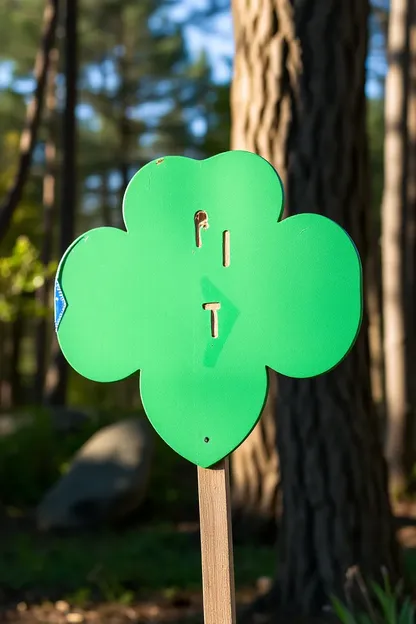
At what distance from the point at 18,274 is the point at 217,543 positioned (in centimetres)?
321

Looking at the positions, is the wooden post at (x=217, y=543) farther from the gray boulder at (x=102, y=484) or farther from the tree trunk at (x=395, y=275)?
the tree trunk at (x=395, y=275)

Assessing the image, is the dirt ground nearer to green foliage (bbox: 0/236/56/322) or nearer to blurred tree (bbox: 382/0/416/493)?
green foliage (bbox: 0/236/56/322)

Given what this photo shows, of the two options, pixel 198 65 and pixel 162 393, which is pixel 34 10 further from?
pixel 162 393

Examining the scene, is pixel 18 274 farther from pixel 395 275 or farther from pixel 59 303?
pixel 395 275

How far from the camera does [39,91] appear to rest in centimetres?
757

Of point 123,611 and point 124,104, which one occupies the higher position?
point 124,104

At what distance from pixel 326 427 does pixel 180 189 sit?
1.82 meters

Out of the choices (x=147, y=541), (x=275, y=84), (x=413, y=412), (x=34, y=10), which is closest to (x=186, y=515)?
(x=147, y=541)

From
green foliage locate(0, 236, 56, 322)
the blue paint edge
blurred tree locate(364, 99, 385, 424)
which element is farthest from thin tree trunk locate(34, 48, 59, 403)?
the blue paint edge

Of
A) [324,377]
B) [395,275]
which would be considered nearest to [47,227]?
[395,275]

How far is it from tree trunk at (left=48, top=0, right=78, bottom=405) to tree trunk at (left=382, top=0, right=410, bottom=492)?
474 centimetres

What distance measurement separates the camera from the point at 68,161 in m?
11.8

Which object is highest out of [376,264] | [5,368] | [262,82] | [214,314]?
[262,82]

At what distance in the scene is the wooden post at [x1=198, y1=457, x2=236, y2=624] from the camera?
7.13 feet
